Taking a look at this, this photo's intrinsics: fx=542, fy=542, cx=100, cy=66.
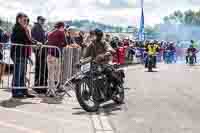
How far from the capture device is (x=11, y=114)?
397 inches

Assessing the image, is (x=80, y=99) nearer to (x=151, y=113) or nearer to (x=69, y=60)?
(x=151, y=113)

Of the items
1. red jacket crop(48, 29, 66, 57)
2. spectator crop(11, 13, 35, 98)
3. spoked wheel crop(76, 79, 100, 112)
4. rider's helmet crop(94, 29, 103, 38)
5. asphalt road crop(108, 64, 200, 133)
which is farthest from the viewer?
red jacket crop(48, 29, 66, 57)

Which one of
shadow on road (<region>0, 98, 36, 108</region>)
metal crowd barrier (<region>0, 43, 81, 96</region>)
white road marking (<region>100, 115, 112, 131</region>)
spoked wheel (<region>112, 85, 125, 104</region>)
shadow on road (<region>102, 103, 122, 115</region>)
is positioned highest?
metal crowd barrier (<region>0, 43, 81, 96</region>)

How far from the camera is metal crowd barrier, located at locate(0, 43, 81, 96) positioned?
12.4m

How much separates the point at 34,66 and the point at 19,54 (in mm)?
1443

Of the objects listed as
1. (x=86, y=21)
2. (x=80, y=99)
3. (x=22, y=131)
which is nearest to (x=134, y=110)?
(x=80, y=99)

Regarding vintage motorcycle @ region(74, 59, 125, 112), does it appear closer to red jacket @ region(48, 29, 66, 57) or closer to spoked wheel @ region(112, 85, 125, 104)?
spoked wheel @ region(112, 85, 125, 104)

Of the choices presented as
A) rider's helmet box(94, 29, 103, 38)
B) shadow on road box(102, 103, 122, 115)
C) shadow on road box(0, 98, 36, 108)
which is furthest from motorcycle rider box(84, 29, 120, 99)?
shadow on road box(0, 98, 36, 108)

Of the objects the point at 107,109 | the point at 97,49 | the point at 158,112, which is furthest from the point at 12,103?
the point at 158,112

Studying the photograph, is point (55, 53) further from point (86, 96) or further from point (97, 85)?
point (86, 96)

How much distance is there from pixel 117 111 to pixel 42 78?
2752 mm

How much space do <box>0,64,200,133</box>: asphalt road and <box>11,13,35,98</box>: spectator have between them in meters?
0.40

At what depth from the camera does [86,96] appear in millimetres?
10961

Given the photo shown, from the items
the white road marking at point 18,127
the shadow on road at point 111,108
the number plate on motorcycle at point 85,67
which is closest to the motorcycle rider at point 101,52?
the number plate on motorcycle at point 85,67
